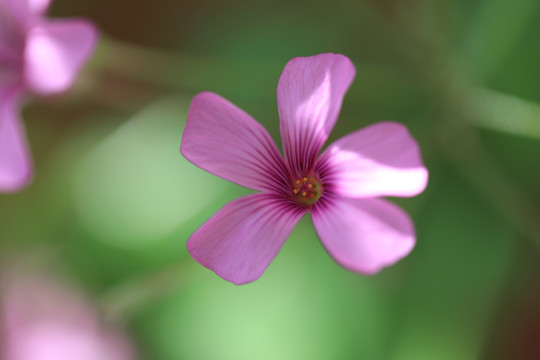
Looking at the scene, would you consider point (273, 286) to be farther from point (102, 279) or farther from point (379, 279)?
point (102, 279)

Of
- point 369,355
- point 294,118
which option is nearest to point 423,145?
point 369,355

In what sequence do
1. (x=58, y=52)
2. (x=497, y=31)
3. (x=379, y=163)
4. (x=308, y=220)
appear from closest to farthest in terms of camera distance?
1. (x=379, y=163)
2. (x=58, y=52)
3. (x=497, y=31)
4. (x=308, y=220)

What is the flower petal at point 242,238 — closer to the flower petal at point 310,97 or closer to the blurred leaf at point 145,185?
the flower petal at point 310,97

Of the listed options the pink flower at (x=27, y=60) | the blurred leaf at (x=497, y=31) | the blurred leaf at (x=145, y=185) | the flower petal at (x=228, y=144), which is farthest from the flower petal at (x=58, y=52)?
the blurred leaf at (x=497, y=31)

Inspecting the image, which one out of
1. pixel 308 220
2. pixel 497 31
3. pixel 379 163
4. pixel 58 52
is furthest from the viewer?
pixel 308 220

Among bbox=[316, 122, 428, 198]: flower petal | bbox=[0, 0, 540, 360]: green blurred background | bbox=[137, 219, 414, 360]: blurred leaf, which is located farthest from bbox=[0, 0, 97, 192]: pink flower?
bbox=[137, 219, 414, 360]: blurred leaf

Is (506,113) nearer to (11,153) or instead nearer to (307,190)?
(307,190)

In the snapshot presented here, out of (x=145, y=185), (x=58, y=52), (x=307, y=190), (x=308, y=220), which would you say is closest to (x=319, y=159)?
(x=307, y=190)
